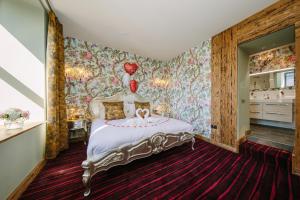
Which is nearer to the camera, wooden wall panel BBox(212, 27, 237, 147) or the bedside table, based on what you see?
wooden wall panel BBox(212, 27, 237, 147)

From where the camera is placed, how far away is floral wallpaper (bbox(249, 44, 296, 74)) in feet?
11.3

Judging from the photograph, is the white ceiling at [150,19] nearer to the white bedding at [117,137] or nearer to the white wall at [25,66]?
the white wall at [25,66]

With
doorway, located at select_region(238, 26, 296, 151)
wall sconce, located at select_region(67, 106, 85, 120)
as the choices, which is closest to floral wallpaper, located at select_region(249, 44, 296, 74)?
doorway, located at select_region(238, 26, 296, 151)

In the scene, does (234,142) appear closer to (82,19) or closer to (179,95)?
(179,95)

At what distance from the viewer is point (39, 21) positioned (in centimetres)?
208

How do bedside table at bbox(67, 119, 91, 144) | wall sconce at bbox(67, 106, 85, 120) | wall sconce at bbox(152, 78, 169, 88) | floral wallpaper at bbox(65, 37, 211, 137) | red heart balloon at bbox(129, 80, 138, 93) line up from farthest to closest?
1. wall sconce at bbox(152, 78, 169, 88)
2. red heart balloon at bbox(129, 80, 138, 93)
3. floral wallpaper at bbox(65, 37, 211, 137)
4. wall sconce at bbox(67, 106, 85, 120)
5. bedside table at bbox(67, 119, 91, 144)

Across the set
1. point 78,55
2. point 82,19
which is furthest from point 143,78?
point 82,19

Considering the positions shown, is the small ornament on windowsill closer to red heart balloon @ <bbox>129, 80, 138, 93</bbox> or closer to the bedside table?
the bedside table

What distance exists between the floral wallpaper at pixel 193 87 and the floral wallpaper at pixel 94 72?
45.1 inches

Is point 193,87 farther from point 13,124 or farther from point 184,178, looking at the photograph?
point 13,124

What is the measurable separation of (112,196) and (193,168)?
4.17 ft

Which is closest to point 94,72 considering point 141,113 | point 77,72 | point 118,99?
point 77,72

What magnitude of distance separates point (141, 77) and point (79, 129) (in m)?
2.46

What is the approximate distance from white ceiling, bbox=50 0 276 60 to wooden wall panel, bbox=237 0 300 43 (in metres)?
0.13
